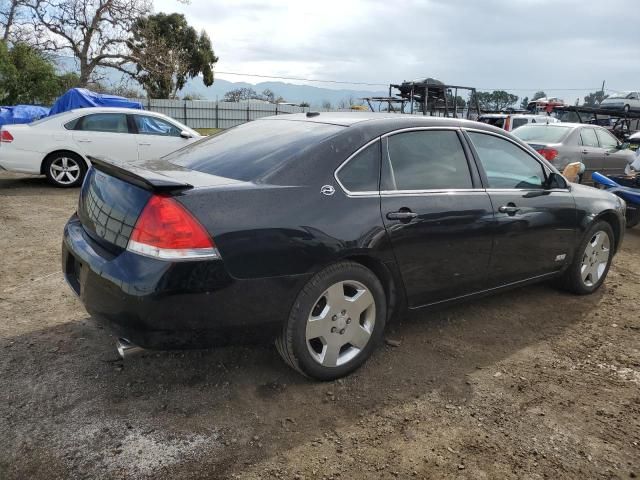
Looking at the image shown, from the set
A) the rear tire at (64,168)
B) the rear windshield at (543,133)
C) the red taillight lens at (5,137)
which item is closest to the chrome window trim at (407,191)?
the rear windshield at (543,133)

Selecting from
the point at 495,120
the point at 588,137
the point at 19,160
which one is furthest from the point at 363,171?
the point at 495,120

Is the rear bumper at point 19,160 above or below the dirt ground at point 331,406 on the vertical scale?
above

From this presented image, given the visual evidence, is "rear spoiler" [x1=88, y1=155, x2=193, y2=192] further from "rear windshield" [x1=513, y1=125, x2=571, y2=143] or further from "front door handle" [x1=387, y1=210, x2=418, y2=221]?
"rear windshield" [x1=513, y1=125, x2=571, y2=143]

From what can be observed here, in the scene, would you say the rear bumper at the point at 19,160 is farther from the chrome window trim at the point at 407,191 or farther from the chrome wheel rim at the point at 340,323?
the chrome wheel rim at the point at 340,323

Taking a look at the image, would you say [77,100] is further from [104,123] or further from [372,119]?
[372,119]

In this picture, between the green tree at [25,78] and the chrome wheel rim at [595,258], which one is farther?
the green tree at [25,78]

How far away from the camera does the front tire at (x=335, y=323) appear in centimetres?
275

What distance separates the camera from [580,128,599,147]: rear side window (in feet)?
32.1

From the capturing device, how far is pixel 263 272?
8.45ft

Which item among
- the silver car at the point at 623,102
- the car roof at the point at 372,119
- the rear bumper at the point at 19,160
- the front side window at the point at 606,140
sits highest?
the silver car at the point at 623,102

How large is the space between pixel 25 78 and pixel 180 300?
2088 centimetres

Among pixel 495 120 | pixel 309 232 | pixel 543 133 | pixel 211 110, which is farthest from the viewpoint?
pixel 211 110

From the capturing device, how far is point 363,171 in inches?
120

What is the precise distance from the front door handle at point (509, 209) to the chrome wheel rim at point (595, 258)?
1.24 m
